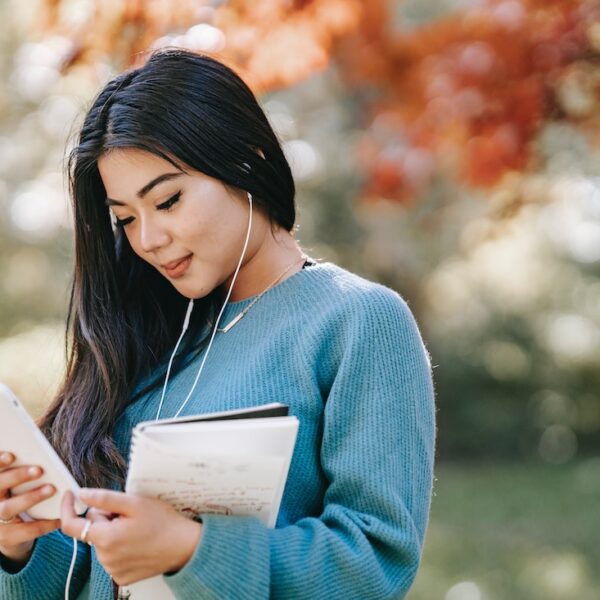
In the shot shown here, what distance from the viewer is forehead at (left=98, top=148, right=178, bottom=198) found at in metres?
1.73

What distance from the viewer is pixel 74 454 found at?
72.3 inches

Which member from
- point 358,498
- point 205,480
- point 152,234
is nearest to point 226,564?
point 205,480

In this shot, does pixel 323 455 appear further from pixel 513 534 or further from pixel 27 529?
pixel 513 534

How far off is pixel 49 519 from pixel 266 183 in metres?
0.71

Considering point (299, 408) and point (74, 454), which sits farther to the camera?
point (74, 454)

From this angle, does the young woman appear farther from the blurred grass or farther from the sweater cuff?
the blurred grass

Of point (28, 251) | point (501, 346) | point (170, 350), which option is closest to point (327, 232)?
point (501, 346)

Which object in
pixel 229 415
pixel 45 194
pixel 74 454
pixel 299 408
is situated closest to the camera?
pixel 229 415

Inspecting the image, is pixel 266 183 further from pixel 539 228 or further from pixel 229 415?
pixel 539 228

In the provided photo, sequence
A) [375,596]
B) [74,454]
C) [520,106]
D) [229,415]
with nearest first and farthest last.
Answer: [229,415]
[375,596]
[74,454]
[520,106]

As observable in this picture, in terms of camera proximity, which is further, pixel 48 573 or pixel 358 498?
pixel 48 573

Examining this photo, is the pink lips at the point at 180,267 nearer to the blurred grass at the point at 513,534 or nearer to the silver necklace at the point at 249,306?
the silver necklace at the point at 249,306

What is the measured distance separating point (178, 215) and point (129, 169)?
0.40 ft

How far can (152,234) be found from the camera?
1.76 m
